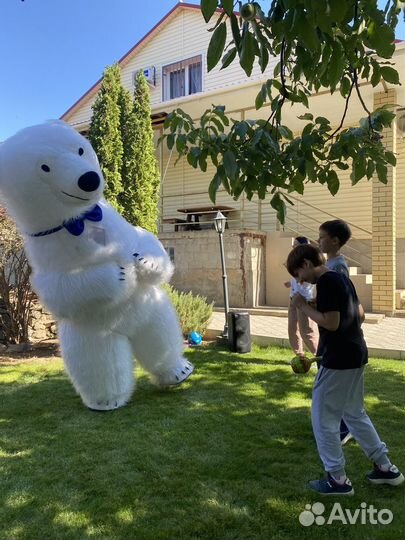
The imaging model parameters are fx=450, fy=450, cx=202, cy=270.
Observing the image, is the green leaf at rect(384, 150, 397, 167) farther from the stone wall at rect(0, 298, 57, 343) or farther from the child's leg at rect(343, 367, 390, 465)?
the stone wall at rect(0, 298, 57, 343)

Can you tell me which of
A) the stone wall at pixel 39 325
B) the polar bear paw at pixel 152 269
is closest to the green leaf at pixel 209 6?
the polar bear paw at pixel 152 269

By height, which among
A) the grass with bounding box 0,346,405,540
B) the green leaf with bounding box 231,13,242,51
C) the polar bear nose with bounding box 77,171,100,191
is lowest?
the grass with bounding box 0,346,405,540

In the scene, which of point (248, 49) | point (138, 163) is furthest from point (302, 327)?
point (138, 163)

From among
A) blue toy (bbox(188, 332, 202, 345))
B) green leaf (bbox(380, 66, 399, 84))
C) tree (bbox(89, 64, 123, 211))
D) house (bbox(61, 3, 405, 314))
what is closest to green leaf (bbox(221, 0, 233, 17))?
green leaf (bbox(380, 66, 399, 84))

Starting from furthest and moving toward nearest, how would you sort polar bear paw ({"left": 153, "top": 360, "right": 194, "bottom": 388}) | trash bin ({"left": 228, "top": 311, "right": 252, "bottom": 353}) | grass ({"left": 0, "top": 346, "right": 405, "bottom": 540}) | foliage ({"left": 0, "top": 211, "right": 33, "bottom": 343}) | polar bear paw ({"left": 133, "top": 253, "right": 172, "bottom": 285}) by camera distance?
foliage ({"left": 0, "top": 211, "right": 33, "bottom": 343}), trash bin ({"left": 228, "top": 311, "right": 252, "bottom": 353}), polar bear paw ({"left": 153, "top": 360, "right": 194, "bottom": 388}), polar bear paw ({"left": 133, "top": 253, "right": 172, "bottom": 285}), grass ({"left": 0, "top": 346, "right": 405, "bottom": 540})

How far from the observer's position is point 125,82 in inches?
611

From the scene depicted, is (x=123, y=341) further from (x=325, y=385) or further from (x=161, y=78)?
(x=161, y=78)

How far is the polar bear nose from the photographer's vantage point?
338 cm

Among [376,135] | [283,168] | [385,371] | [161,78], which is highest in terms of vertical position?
[161,78]

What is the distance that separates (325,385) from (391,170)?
7.45 meters

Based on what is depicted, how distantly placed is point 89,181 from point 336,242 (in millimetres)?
1898

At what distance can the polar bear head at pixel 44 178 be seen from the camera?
3.38m

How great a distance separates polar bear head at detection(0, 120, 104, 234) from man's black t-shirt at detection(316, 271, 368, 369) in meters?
1.93

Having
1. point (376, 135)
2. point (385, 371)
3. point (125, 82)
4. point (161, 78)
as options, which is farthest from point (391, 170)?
point (125, 82)
